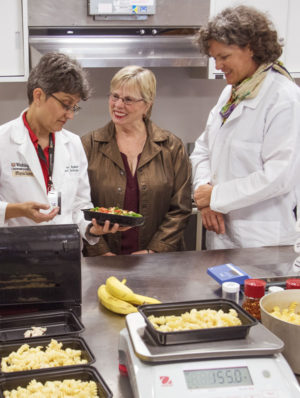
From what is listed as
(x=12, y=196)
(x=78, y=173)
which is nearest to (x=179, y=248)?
(x=78, y=173)

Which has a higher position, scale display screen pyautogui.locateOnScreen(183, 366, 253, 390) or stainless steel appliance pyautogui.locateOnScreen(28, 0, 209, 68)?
stainless steel appliance pyautogui.locateOnScreen(28, 0, 209, 68)

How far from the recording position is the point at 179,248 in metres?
2.59

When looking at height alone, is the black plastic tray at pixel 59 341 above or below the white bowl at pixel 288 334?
below

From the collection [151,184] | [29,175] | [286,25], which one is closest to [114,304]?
[29,175]

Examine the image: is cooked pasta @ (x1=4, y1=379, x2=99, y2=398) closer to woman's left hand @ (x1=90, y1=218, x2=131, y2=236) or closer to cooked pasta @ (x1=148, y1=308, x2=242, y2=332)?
cooked pasta @ (x1=148, y1=308, x2=242, y2=332)

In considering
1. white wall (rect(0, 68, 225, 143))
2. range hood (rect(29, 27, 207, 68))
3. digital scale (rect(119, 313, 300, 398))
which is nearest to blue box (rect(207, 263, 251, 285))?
digital scale (rect(119, 313, 300, 398))

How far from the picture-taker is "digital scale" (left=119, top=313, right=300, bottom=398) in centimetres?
91

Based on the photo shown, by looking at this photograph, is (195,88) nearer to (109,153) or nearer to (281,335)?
(109,153)

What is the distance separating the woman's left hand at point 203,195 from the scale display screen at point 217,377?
4.29 ft

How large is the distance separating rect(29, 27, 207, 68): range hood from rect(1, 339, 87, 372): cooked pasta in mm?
2294

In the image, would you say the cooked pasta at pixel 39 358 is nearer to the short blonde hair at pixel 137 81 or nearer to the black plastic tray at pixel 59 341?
the black plastic tray at pixel 59 341

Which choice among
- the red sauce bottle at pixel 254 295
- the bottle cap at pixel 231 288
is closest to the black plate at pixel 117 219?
the bottle cap at pixel 231 288

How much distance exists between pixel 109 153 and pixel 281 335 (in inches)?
60.4

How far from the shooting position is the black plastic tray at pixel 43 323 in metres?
1.24
